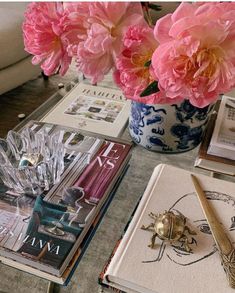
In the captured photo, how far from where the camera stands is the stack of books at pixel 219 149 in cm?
62

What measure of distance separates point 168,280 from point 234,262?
92 millimetres

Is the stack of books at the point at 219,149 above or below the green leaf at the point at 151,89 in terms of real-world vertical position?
below

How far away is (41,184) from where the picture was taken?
22.3 inches

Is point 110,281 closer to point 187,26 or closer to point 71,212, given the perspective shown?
point 71,212

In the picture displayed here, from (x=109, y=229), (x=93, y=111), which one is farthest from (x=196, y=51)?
(x=93, y=111)

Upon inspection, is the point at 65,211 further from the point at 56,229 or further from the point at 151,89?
the point at 151,89

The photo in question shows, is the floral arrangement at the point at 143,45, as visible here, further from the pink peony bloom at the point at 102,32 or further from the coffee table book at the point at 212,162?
the coffee table book at the point at 212,162

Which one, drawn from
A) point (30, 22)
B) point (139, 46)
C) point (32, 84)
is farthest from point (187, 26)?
point (32, 84)

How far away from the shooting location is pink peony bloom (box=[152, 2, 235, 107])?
1.26 ft

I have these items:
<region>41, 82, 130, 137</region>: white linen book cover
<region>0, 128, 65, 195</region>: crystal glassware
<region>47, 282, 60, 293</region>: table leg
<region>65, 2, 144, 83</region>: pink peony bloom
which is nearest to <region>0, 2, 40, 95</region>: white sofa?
<region>41, 82, 130, 137</region>: white linen book cover

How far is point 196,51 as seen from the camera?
39 cm

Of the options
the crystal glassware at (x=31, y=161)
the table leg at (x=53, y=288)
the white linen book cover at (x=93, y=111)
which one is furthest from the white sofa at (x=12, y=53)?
the table leg at (x=53, y=288)

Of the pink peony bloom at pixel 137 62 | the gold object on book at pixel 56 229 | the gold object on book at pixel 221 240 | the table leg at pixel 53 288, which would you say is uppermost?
the pink peony bloom at pixel 137 62

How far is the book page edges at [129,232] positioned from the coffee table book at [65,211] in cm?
6
